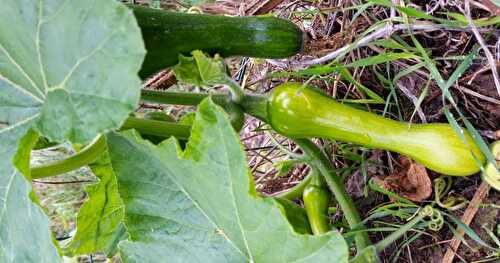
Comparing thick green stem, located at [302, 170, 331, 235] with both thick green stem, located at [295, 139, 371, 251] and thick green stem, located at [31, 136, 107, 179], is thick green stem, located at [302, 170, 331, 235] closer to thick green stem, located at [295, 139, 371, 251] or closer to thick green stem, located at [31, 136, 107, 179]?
thick green stem, located at [295, 139, 371, 251]

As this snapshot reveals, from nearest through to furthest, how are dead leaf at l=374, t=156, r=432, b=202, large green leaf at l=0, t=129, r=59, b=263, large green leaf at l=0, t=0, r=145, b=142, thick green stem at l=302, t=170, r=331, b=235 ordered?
large green leaf at l=0, t=0, r=145, b=142
large green leaf at l=0, t=129, r=59, b=263
dead leaf at l=374, t=156, r=432, b=202
thick green stem at l=302, t=170, r=331, b=235

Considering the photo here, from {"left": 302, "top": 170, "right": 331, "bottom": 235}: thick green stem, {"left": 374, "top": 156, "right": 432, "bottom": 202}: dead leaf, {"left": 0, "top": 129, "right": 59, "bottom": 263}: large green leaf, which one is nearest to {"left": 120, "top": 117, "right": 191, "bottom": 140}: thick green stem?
{"left": 0, "top": 129, "right": 59, "bottom": 263}: large green leaf

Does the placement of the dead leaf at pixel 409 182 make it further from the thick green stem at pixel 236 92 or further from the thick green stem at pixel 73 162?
the thick green stem at pixel 73 162

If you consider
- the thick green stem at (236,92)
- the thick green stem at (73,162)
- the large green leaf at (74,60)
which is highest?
the large green leaf at (74,60)

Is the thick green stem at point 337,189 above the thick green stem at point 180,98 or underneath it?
underneath

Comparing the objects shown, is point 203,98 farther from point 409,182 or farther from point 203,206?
point 409,182

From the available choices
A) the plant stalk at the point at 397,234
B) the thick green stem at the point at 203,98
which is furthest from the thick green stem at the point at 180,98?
the plant stalk at the point at 397,234

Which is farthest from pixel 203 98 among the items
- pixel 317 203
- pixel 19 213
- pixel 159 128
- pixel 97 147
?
pixel 19 213
